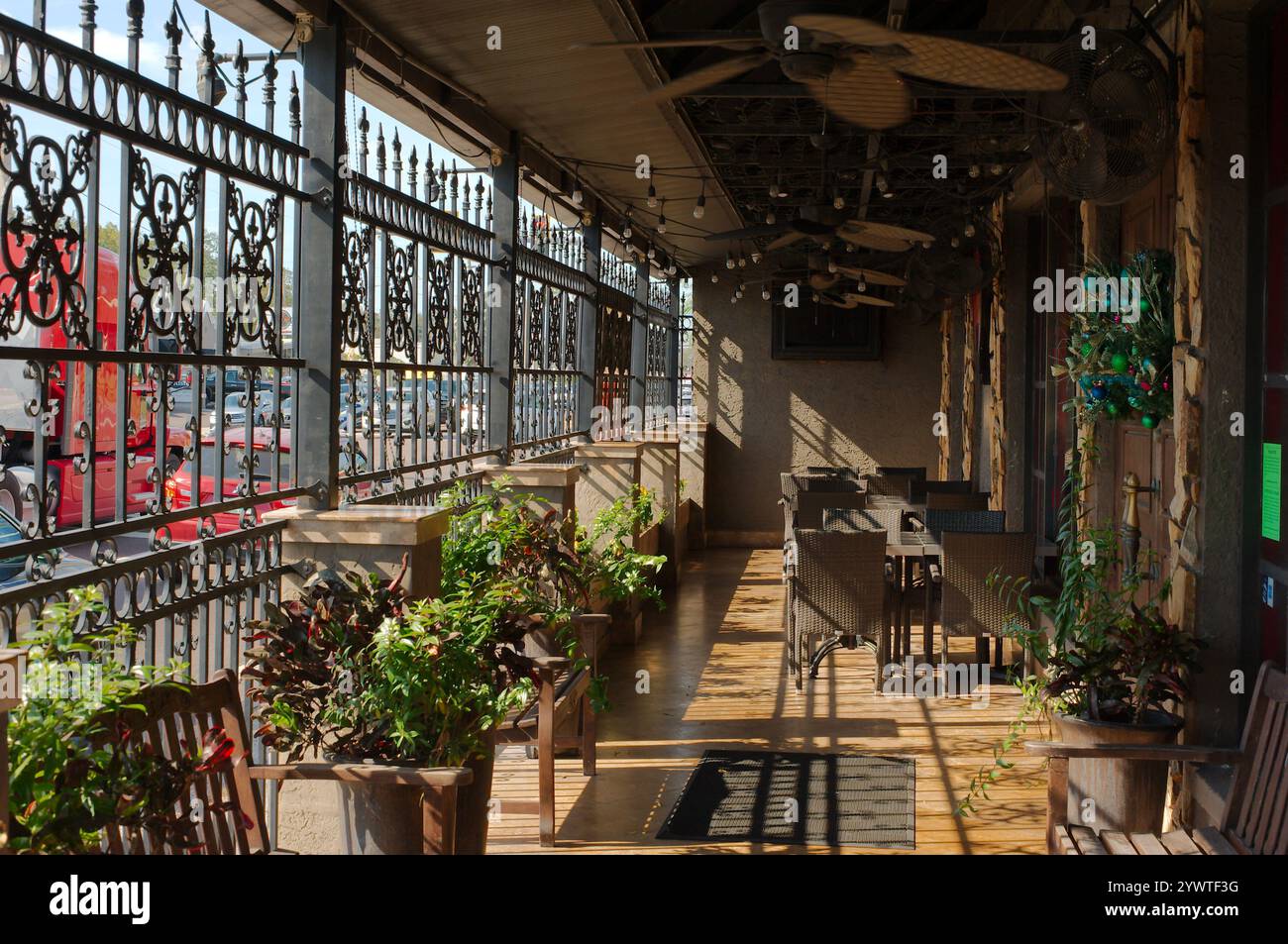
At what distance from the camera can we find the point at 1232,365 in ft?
13.2

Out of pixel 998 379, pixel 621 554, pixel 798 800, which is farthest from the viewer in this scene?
pixel 998 379

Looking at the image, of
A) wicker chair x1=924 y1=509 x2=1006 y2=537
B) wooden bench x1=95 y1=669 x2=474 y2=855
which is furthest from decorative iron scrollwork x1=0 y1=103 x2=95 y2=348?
wicker chair x1=924 y1=509 x2=1006 y2=537

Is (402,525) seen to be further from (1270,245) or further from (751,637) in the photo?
(751,637)

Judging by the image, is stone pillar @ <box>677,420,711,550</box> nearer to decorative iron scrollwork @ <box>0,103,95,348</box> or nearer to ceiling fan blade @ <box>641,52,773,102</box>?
ceiling fan blade @ <box>641,52,773,102</box>

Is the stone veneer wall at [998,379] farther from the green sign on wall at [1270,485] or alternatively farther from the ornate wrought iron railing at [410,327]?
the green sign on wall at [1270,485]

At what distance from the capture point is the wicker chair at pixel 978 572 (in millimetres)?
7273

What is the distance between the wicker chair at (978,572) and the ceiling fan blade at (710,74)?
3683mm

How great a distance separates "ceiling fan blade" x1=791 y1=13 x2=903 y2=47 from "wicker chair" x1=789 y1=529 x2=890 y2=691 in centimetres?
422

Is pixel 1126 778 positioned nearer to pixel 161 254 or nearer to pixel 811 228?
pixel 161 254

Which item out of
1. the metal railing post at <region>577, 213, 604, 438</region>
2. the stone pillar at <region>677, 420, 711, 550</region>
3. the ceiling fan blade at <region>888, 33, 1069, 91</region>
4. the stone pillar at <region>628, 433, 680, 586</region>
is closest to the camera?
the ceiling fan blade at <region>888, 33, 1069, 91</region>

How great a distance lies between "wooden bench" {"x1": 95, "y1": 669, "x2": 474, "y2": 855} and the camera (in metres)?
2.95

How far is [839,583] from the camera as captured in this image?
7590 mm

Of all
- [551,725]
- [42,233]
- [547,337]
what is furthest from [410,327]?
[547,337]

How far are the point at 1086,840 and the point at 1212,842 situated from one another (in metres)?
0.33
